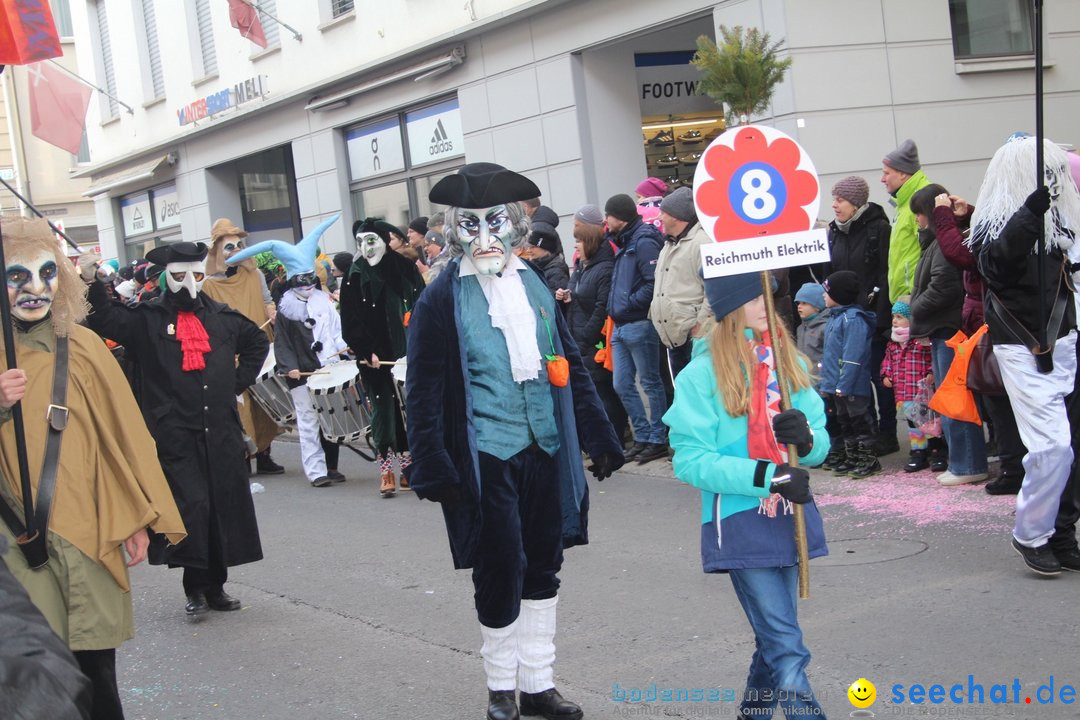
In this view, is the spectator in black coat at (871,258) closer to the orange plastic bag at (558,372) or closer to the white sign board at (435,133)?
the orange plastic bag at (558,372)

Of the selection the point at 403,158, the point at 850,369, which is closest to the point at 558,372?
the point at 850,369

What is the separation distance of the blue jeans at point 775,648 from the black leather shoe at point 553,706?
952 mm

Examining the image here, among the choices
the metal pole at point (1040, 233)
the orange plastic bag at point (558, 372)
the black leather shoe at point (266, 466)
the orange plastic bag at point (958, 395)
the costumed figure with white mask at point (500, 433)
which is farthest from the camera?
the black leather shoe at point (266, 466)

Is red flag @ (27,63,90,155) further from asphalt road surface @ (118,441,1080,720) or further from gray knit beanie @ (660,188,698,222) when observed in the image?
gray knit beanie @ (660,188,698,222)

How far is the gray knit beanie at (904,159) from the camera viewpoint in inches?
360

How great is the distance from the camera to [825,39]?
13.1 meters

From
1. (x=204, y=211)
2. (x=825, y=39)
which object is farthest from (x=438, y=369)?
(x=204, y=211)

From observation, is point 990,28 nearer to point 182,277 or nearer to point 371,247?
point 371,247

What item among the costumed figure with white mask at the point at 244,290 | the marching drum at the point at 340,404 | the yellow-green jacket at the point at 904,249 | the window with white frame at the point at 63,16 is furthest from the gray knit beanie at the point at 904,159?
the window with white frame at the point at 63,16

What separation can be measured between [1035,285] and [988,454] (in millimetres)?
3271

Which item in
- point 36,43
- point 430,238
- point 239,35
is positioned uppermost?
point 239,35

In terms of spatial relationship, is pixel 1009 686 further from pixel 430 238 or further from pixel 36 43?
pixel 430 238

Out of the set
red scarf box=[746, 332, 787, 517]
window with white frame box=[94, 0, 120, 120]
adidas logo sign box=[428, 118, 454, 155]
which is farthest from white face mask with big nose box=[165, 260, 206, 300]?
window with white frame box=[94, 0, 120, 120]

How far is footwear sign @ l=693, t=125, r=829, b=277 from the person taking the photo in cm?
416
